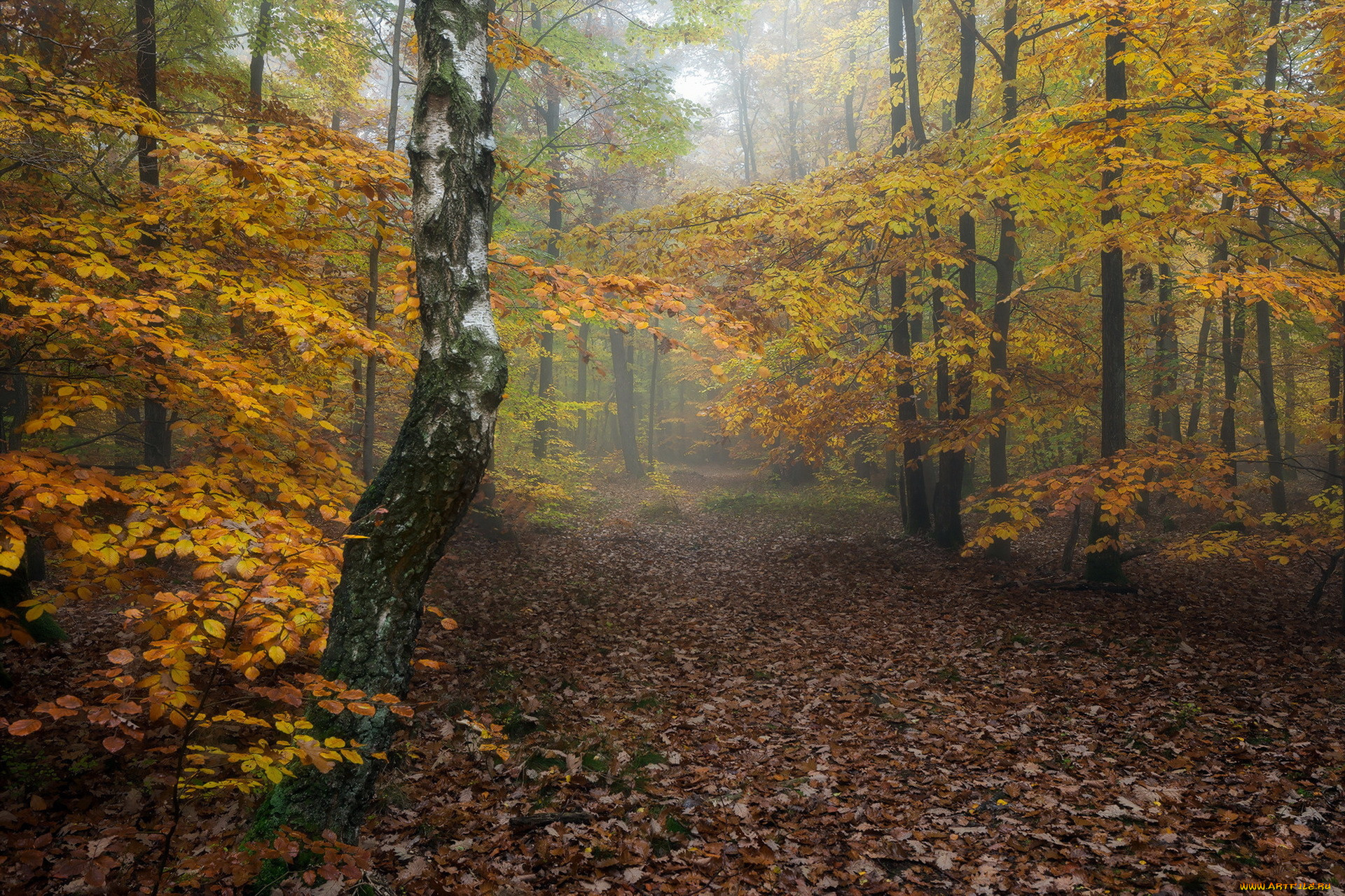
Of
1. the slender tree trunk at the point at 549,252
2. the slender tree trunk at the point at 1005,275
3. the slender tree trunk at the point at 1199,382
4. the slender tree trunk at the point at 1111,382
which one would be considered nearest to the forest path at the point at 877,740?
the slender tree trunk at the point at 1111,382

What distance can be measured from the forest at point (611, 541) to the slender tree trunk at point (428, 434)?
0.07 feet

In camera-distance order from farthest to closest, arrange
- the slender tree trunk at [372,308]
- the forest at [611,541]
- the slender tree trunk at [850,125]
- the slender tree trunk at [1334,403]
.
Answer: the slender tree trunk at [850,125], the slender tree trunk at [1334,403], the slender tree trunk at [372,308], the forest at [611,541]

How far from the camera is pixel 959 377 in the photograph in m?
10.8

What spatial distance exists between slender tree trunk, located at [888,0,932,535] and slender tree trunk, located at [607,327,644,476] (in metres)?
13.8

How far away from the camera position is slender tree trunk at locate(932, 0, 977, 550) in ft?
33.7

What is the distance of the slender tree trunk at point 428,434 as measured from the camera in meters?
3.19

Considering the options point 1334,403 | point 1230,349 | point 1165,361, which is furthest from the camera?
point 1165,361

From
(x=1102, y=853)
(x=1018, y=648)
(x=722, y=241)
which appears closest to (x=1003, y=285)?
(x=722, y=241)

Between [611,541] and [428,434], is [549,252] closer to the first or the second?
[611,541]

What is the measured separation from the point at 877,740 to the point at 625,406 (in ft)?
70.0

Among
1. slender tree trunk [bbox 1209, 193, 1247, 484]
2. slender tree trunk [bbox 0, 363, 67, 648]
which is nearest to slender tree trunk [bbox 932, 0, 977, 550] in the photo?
slender tree trunk [bbox 1209, 193, 1247, 484]

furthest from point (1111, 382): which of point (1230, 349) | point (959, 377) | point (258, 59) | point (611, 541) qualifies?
point (258, 59)

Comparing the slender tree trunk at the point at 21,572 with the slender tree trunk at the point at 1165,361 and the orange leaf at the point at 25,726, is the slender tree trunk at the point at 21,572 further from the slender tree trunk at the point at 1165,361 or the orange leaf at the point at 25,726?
the slender tree trunk at the point at 1165,361

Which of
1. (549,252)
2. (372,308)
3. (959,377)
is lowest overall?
(959,377)
